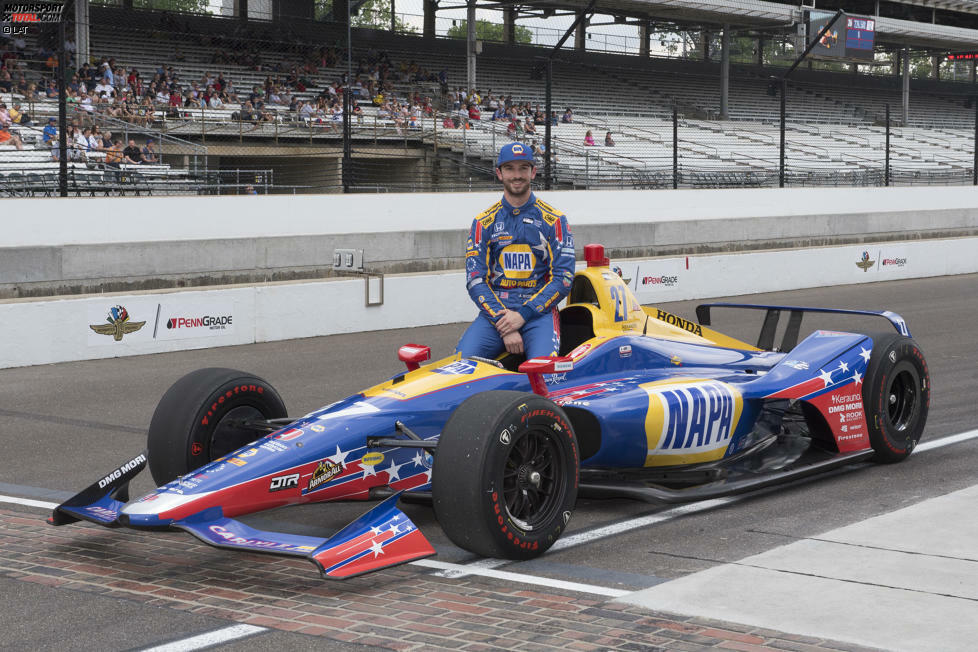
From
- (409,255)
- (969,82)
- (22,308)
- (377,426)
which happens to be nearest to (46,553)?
(377,426)

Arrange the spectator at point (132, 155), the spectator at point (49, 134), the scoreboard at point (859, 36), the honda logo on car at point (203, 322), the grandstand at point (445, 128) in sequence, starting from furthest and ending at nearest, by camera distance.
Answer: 1. the scoreboard at point (859, 36)
2. the grandstand at point (445, 128)
3. the spectator at point (132, 155)
4. the spectator at point (49, 134)
5. the honda logo on car at point (203, 322)

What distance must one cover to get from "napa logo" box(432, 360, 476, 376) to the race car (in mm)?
11

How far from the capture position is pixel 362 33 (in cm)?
3747

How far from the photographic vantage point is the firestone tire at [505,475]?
17.3 feet

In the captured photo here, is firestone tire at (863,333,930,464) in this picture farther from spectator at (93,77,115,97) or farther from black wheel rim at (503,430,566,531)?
spectator at (93,77,115,97)

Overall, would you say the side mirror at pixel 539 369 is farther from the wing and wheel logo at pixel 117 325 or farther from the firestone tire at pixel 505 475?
the wing and wheel logo at pixel 117 325

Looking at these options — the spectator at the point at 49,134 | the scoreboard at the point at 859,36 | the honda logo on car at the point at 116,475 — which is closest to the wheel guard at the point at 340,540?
the honda logo on car at the point at 116,475

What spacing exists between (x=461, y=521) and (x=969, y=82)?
64819mm

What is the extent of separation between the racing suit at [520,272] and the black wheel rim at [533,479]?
1.30m

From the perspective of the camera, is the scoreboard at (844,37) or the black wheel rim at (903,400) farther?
the scoreboard at (844,37)

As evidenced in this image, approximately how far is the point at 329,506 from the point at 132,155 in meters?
13.3

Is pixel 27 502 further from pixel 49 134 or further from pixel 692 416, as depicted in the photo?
pixel 49 134

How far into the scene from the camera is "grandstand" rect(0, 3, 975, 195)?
2005 centimetres

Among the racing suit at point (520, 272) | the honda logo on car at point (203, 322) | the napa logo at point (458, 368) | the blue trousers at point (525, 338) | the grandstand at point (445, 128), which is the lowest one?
the honda logo on car at point (203, 322)
